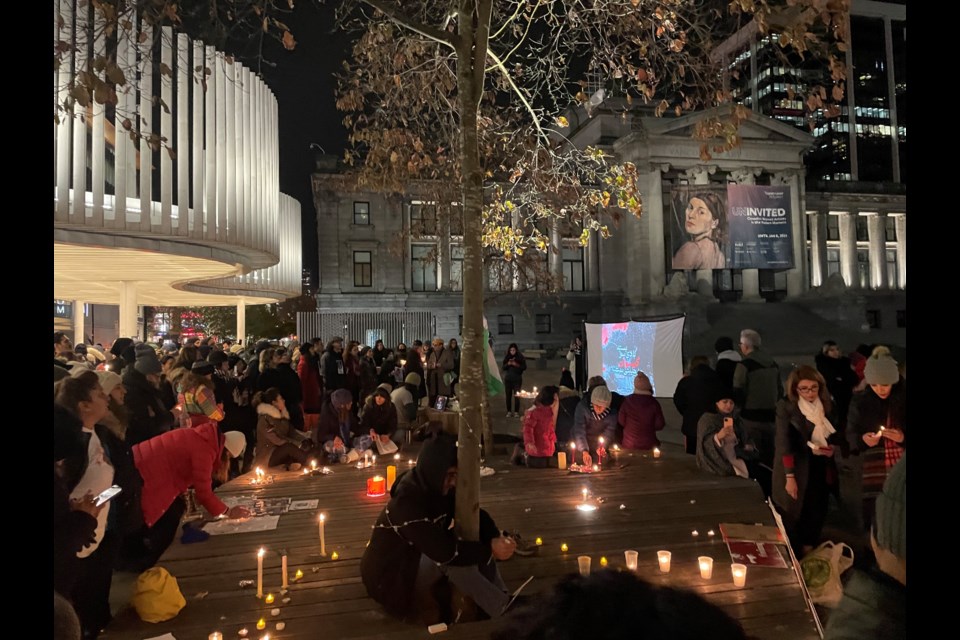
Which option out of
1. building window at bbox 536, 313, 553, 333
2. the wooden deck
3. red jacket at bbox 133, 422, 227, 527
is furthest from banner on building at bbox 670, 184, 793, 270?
red jacket at bbox 133, 422, 227, 527

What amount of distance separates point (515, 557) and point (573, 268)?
4395 cm

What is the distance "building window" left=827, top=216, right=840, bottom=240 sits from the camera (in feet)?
166

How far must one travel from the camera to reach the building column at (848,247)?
164 feet

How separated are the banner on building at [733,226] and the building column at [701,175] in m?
6.38

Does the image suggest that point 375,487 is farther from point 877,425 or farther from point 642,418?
point 877,425

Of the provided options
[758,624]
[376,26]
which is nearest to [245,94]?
[376,26]

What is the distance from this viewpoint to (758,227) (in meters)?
35.0

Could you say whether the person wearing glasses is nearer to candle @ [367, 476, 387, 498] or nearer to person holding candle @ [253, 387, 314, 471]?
candle @ [367, 476, 387, 498]

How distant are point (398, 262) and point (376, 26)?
35440 mm

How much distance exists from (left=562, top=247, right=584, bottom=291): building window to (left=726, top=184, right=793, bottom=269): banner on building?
48.2 feet

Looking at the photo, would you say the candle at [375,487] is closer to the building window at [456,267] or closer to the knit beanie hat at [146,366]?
the knit beanie hat at [146,366]

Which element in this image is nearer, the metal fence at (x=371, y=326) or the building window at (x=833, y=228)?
the metal fence at (x=371, y=326)

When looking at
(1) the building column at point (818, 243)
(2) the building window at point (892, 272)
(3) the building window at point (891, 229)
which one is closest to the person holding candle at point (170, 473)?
(1) the building column at point (818, 243)

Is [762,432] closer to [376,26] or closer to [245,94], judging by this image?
[376,26]
